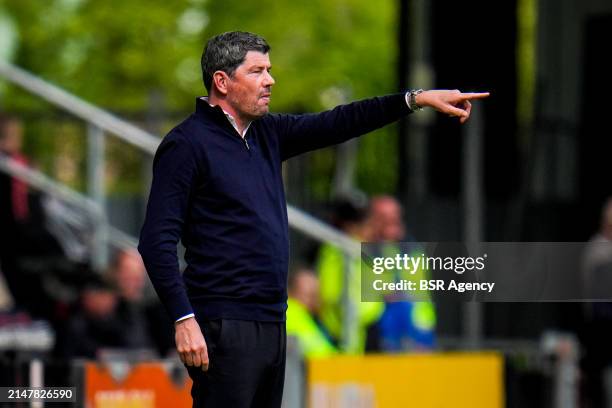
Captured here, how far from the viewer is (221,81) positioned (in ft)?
21.7

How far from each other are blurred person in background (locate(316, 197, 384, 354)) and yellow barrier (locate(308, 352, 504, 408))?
0.33m

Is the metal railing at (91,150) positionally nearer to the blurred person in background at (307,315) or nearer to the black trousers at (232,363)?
the blurred person in background at (307,315)

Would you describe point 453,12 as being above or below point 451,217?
above

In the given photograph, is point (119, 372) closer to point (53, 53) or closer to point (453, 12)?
point (453, 12)

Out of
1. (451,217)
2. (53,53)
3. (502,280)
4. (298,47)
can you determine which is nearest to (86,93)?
(53,53)

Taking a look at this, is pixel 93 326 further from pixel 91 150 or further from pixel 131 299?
pixel 91 150

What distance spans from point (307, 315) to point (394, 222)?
85 cm

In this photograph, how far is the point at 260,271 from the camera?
6527mm

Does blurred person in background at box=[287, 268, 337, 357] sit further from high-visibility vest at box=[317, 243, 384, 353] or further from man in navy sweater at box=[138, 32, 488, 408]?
man in navy sweater at box=[138, 32, 488, 408]

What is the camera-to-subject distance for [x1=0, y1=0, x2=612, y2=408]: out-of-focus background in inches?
446

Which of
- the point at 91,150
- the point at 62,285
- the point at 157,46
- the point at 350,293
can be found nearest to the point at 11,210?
the point at 62,285

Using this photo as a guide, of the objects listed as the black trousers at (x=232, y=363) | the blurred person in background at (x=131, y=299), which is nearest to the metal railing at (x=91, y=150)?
the blurred person in background at (x=131, y=299)

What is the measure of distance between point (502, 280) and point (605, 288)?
2797mm

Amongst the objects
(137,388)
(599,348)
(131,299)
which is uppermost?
(131,299)
